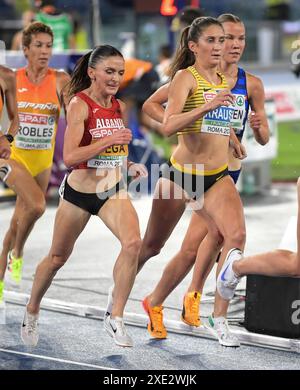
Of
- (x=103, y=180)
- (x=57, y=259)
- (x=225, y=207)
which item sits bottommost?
(x=57, y=259)

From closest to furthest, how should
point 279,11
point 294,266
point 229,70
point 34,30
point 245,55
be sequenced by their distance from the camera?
1. point 294,266
2. point 229,70
3. point 34,30
4. point 279,11
5. point 245,55

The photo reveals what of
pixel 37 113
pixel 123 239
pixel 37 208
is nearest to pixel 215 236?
pixel 123 239

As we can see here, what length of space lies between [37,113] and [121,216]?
2273 millimetres

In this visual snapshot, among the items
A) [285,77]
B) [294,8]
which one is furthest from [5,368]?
[294,8]

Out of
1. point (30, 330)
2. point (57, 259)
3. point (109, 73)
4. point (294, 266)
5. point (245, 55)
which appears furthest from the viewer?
point (245, 55)

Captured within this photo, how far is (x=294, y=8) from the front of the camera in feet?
107

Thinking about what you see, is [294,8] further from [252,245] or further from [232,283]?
[232,283]

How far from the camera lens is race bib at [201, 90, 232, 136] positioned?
23.2ft

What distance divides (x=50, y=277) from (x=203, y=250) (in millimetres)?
1069

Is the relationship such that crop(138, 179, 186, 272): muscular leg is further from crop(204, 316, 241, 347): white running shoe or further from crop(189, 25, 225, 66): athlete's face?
crop(189, 25, 225, 66): athlete's face

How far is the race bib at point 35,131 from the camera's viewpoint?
884 cm

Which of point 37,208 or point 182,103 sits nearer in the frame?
point 182,103

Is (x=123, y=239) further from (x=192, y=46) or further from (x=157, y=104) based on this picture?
(x=192, y=46)

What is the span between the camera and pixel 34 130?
8844mm
